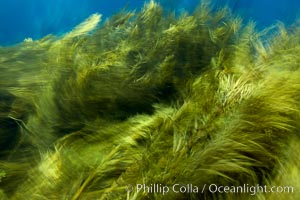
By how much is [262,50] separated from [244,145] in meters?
0.94

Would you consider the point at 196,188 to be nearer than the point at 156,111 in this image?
Yes

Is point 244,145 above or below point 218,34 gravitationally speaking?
below

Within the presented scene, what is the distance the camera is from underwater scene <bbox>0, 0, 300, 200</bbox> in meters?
1.56

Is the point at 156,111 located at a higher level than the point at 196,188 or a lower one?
higher

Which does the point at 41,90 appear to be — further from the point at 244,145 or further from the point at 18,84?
the point at 244,145

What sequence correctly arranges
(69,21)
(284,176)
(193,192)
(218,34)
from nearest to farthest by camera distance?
(284,176) < (193,192) < (218,34) < (69,21)

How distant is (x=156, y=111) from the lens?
7.22ft

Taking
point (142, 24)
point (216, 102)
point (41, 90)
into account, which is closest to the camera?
point (216, 102)

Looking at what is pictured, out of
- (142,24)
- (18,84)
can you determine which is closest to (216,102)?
(18,84)

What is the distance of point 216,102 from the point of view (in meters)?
1.84

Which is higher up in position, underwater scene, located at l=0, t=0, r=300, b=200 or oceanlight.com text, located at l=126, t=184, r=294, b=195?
underwater scene, located at l=0, t=0, r=300, b=200

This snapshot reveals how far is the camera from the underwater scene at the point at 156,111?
1556 millimetres

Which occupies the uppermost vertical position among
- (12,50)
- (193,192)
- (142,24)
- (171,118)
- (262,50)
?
(142,24)

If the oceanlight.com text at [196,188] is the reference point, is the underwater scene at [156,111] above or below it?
above
